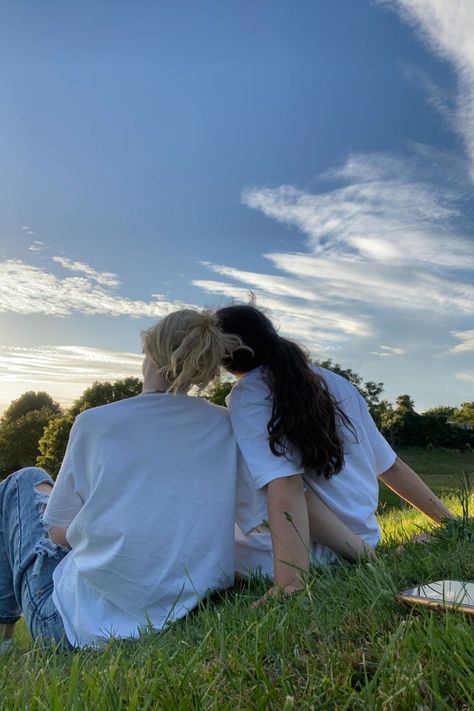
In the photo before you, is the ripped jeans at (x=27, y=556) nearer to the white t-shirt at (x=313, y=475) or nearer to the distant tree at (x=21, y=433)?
the white t-shirt at (x=313, y=475)

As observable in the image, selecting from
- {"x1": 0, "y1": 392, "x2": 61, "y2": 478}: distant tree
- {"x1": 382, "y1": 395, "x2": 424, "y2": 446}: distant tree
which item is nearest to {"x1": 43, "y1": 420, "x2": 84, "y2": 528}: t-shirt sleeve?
{"x1": 382, "y1": 395, "x2": 424, "y2": 446}: distant tree

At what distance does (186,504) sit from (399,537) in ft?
4.58

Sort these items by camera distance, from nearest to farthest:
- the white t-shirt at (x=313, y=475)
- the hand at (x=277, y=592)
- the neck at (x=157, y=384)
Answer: the hand at (x=277, y=592) < the white t-shirt at (x=313, y=475) < the neck at (x=157, y=384)

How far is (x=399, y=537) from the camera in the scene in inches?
137

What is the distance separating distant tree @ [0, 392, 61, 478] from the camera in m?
38.8

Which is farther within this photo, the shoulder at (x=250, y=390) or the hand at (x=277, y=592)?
the shoulder at (x=250, y=390)

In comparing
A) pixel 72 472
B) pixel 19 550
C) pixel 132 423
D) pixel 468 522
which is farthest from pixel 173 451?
pixel 468 522

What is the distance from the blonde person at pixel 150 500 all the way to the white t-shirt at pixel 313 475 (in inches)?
5.1

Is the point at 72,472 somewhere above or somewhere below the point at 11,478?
above

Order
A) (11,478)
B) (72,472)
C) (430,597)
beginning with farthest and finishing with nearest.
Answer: (11,478) < (72,472) < (430,597)

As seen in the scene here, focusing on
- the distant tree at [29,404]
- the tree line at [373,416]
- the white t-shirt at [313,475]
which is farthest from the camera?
the distant tree at [29,404]

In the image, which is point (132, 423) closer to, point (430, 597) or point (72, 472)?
point (72, 472)

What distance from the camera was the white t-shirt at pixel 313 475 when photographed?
267 centimetres

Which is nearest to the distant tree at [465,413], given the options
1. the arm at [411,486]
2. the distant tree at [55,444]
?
the distant tree at [55,444]
